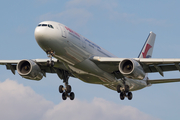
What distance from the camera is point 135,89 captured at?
127 ft

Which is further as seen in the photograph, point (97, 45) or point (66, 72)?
point (66, 72)

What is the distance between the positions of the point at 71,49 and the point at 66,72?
7167mm

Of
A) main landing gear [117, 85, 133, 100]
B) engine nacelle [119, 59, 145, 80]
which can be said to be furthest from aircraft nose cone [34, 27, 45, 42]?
main landing gear [117, 85, 133, 100]

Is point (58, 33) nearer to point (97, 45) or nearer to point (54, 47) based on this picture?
point (54, 47)

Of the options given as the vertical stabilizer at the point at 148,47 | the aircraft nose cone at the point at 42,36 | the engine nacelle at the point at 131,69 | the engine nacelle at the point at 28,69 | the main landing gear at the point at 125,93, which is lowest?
the main landing gear at the point at 125,93

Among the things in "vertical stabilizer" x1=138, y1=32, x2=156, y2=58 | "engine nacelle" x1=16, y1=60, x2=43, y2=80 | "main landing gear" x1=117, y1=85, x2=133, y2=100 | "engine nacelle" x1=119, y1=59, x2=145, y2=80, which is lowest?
"main landing gear" x1=117, y1=85, x2=133, y2=100

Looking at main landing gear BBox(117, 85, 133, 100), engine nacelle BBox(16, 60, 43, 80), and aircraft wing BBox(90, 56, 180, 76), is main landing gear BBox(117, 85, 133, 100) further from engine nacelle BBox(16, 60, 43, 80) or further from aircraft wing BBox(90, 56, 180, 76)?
engine nacelle BBox(16, 60, 43, 80)

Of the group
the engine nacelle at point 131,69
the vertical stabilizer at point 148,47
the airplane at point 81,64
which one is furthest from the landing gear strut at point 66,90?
the vertical stabilizer at point 148,47

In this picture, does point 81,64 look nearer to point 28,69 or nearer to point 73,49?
point 73,49

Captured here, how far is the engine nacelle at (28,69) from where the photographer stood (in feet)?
110

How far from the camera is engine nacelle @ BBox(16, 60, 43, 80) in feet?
110

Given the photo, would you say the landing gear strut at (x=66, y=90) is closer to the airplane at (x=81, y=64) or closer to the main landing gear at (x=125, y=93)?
the airplane at (x=81, y=64)

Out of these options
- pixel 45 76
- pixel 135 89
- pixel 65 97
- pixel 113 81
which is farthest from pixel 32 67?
pixel 135 89

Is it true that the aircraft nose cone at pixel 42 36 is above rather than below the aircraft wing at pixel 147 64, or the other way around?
above
